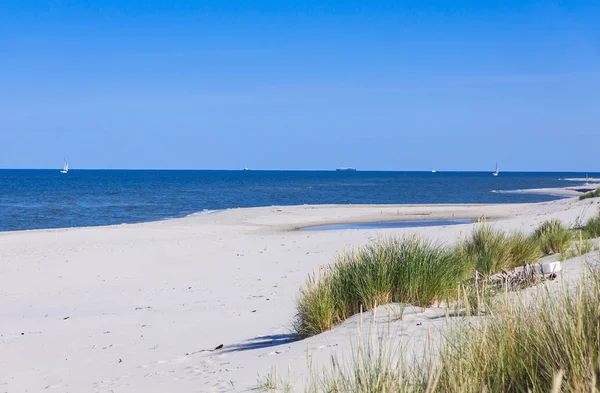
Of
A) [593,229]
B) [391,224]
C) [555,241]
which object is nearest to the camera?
[555,241]

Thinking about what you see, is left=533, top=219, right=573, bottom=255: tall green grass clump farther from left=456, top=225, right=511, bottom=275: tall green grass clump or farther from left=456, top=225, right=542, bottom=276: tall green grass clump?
left=456, top=225, right=511, bottom=275: tall green grass clump

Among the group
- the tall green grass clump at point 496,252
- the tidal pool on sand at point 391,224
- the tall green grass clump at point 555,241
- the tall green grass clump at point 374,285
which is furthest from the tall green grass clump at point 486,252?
the tidal pool on sand at point 391,224

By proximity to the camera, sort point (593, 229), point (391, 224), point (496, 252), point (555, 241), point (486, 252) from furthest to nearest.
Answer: point (391, 224), point (593, 229), point (555, 241), point (496, 252), point (486, 252)

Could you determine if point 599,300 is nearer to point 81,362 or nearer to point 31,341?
point 81,362

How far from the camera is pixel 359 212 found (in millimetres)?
39250

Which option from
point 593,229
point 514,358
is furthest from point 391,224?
point 514,358

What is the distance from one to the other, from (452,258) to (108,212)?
38316 millimetres

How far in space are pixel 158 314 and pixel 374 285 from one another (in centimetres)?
432

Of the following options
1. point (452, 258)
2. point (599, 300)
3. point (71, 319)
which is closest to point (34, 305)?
point (71, 319)

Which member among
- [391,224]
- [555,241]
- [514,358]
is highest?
[514,358]

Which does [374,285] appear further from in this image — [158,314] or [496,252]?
[158,314]

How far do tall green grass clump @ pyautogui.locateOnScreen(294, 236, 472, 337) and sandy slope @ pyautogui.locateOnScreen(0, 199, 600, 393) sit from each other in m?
0.40

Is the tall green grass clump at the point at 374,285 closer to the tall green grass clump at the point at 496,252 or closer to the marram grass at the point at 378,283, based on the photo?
the marram grass at the point at 378,283

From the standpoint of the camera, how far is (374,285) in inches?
271
